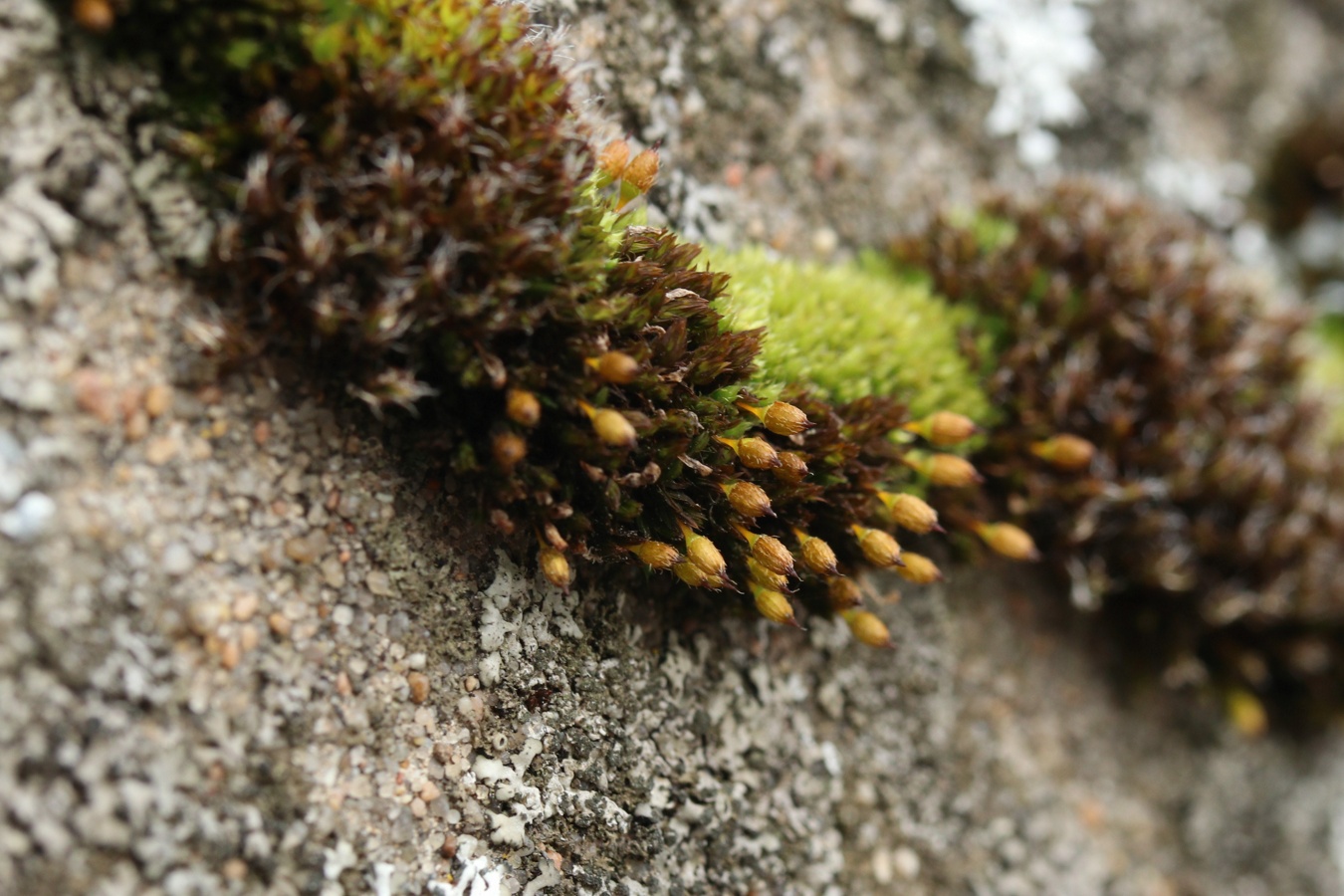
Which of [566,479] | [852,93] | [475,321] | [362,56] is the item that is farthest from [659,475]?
[852,93]

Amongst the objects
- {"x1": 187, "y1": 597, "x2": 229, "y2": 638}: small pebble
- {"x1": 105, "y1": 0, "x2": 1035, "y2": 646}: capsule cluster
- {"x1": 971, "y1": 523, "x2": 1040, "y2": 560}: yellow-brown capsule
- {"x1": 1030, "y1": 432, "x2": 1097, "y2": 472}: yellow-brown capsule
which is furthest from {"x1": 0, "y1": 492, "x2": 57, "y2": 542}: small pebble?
{"x1": 1030, "y1": 432, "x2": 1097, "y2": 472}: yellow-brown capsule

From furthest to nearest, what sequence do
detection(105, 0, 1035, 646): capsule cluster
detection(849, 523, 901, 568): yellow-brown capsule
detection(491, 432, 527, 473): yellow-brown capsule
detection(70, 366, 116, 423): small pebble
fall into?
detection(849, 523, 901, 568): yellow-brown capsule < detection(491, 432, 527, 473): yellow-brown capsule < detection(105, 0, 1035, 646): capsule cluster < detection(70, 366, 116, 423): small pebble

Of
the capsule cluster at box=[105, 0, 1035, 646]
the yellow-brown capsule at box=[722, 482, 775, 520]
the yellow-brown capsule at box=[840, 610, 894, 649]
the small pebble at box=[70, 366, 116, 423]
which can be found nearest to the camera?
the small pebble at box=[70, 366, 116, 423]

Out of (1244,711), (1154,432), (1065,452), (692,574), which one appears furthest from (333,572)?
(1244,711)

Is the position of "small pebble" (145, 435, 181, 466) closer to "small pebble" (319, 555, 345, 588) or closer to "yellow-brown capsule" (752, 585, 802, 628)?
"small pebble" (319, 555, 345, 588)

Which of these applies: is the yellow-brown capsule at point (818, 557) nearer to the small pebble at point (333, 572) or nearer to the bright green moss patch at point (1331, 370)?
the small pebble at point (333, 572)

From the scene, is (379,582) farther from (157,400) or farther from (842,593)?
(842,593)
